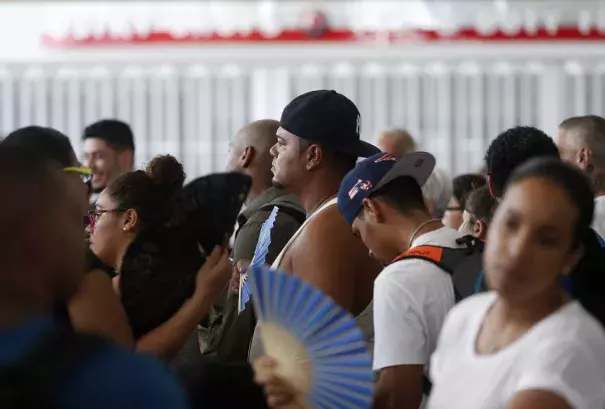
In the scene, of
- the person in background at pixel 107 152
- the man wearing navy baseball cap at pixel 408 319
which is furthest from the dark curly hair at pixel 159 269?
the person in background at pixel 107 152

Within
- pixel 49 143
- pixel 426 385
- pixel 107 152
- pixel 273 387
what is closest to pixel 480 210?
pixel 426 385

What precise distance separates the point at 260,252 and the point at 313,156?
37 centimetres

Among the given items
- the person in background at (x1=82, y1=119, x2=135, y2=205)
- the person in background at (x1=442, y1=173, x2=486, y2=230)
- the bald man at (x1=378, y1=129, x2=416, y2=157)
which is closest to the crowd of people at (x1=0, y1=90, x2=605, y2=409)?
the person in background at (x1=442, y1=173, x2=486, y2=230)

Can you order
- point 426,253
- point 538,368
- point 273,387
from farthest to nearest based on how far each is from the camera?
point 426,253 < point 273,387 < point 538,368

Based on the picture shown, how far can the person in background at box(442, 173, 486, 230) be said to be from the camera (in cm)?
506

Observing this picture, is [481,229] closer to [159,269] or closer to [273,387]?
[159,269]

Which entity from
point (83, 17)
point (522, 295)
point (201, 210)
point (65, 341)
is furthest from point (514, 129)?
point (83, 17)

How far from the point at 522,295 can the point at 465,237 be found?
898 millimetres

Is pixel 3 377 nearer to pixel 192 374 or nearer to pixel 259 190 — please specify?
pixel 192 374

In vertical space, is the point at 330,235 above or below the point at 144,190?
below

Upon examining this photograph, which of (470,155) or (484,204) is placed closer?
(484,204)

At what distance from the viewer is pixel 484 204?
373cm

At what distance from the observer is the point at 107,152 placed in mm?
5992

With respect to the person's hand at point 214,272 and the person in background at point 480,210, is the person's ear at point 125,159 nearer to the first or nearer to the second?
the person in background at point 480,210
